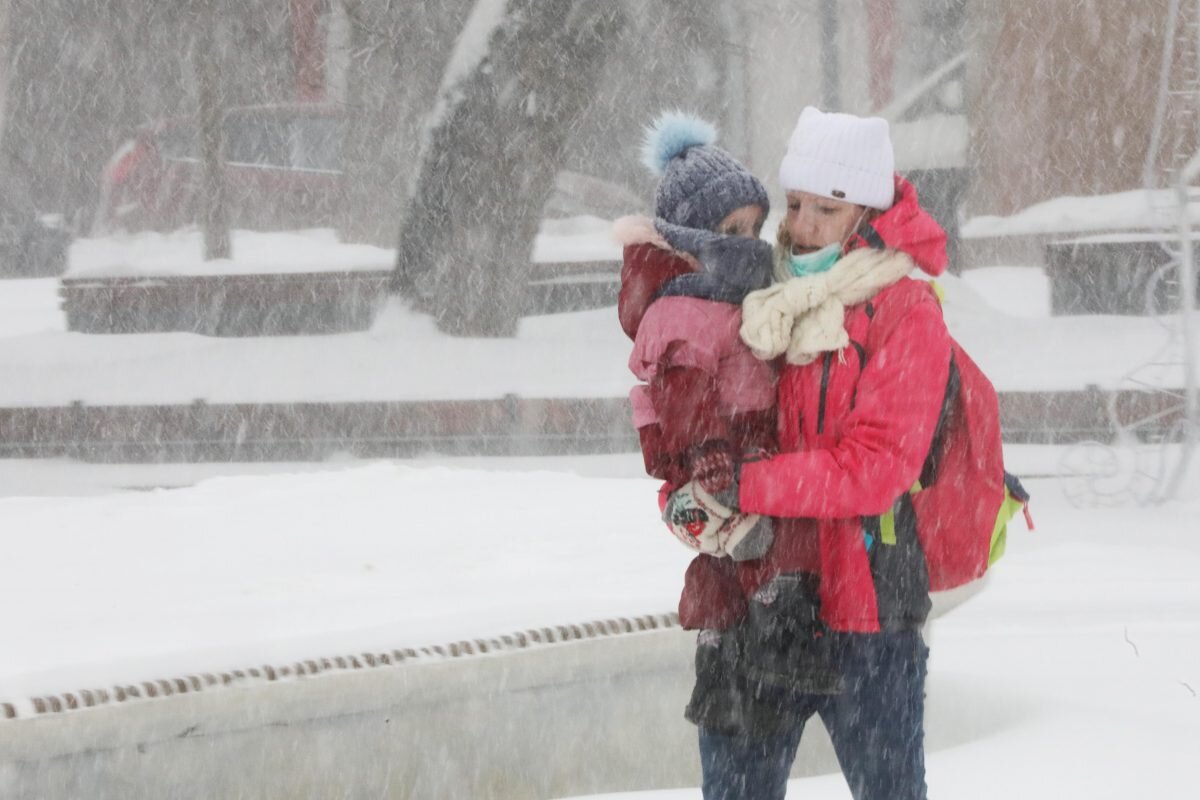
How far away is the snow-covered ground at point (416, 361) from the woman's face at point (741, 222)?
7.06 meters

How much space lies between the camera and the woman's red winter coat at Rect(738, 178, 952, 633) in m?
2.12

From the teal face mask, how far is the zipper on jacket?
0.13 metres

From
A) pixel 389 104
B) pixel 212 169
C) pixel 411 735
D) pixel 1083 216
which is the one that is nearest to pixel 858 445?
pixel 411 735

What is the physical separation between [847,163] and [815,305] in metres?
0.23

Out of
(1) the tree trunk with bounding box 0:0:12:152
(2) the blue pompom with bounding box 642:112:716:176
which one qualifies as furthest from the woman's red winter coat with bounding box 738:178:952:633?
(1) the tree trunk with bounding box 0:0:12:152

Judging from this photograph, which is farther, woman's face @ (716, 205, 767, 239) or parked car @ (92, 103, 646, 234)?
parked car @ (92, 103, 646, 234)

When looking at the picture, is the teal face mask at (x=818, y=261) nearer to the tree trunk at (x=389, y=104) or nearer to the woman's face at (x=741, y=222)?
the woman's face at (x=741, y=222)

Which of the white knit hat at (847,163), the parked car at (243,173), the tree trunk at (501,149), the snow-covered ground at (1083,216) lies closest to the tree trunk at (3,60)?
the parked car at (243,173)

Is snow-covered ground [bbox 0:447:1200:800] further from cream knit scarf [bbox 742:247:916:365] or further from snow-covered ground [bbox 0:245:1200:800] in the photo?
cream knit scarf [bbox 742:247:916:365]

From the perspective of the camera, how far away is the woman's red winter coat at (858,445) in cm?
212

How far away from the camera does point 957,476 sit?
219cm

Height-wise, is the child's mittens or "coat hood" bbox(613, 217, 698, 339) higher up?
"coat hood" bbox(613, 217, 698, 339)

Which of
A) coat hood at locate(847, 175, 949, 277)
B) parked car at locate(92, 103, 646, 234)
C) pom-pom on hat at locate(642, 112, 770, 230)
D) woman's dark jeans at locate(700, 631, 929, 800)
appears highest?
Answer: parked car at locate(92, 103, 646, 234)

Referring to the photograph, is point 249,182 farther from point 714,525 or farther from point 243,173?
point 714,525
